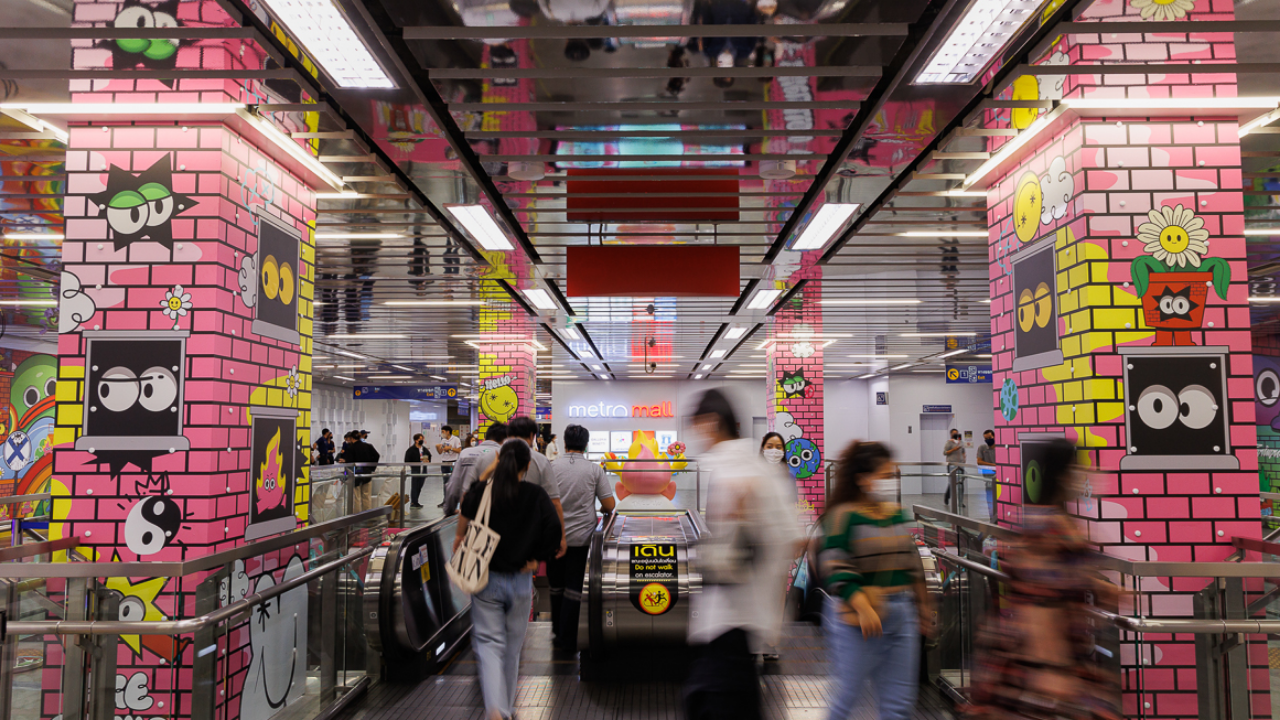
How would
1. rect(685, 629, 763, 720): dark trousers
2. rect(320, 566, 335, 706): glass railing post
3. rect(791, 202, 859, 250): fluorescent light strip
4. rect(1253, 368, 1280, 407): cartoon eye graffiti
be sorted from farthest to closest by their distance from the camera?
1. rect(1253, 368, 1280, 407): cartoon eye graffiti
2. rect(791, 202, 859, 250): fluorescent light strip
3. rect(320, 566, 335, 706): glass railing post
4. rect(685, 629, 763, 720): dark trousers

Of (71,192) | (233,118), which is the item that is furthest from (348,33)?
(71,192)

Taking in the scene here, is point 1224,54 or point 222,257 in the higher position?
point 1224,54

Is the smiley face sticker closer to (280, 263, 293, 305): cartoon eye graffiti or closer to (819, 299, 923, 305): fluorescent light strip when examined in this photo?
(280, 263, 293, 305): cartoon eye graffiti

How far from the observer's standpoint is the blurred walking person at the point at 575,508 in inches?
229

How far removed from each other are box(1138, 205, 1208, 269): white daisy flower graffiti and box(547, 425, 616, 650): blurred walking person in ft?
12.3

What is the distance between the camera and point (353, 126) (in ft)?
15.4

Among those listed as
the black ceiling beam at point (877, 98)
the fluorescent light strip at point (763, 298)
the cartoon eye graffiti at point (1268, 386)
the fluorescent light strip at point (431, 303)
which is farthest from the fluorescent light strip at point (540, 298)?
the cartoon eye graffiti at point (1268, 386)

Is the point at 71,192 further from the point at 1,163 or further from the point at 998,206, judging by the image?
the point at 998,206

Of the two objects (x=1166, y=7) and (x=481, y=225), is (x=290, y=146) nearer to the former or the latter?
(x=481, y=225)

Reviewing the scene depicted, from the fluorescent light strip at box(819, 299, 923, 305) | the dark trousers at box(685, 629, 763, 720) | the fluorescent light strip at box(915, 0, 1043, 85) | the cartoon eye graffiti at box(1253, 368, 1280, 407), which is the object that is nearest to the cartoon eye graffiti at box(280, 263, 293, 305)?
the dark trousers at box(685, 629, 763, 720)

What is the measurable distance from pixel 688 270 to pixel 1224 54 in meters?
4.25

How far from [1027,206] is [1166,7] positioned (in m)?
1.29

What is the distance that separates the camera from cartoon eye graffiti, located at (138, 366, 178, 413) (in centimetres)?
392

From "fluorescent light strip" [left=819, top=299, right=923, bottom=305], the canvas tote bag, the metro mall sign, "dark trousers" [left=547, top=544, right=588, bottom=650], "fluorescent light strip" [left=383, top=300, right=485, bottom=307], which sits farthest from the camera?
the metro mall sign
